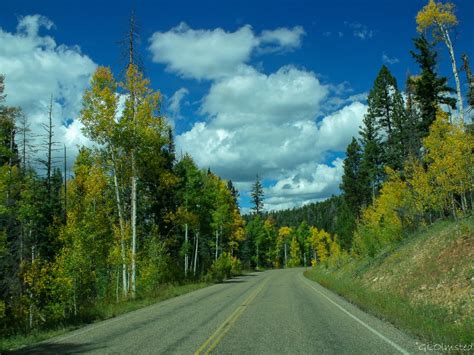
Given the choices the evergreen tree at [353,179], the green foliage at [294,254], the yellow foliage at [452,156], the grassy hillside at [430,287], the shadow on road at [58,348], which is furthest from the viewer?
the green foliage at [294,254]

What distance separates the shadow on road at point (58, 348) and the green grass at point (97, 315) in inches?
19.5

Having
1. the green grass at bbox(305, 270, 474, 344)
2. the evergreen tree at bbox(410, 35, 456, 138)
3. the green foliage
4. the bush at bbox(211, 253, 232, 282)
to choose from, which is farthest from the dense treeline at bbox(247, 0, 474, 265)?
the green foliage

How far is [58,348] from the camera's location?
9.80 metres

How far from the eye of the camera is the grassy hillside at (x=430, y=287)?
34.4ft

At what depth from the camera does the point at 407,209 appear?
29547 mm

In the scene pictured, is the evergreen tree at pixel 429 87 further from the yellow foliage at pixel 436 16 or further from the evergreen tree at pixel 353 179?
the evergreen tree at pixel 353 179

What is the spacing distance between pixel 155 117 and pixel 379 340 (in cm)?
1714

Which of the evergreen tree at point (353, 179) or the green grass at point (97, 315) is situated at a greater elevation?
the evergreen tree at point (353, 179)

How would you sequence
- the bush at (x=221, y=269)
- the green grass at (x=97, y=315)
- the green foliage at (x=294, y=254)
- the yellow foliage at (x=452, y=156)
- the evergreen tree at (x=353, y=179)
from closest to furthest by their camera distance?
the green grass at (x=97, y=315)
the yellow foliage at (x=452, y=156)
the bush at (x=221, y=269)
the evergreen tree at (x=353, y=179)
the green foliage at (x=294, y=254)

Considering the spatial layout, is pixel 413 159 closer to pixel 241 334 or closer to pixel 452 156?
pixel 452 156

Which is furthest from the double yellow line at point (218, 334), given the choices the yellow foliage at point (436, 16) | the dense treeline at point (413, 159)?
the yellow foliage at point (436, 16)

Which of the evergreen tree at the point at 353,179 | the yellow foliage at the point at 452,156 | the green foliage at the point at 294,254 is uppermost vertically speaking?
the evergreen tree at the point at 353,179

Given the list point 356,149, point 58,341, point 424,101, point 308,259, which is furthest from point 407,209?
point 308,259

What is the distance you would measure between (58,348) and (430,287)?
1216 cm
